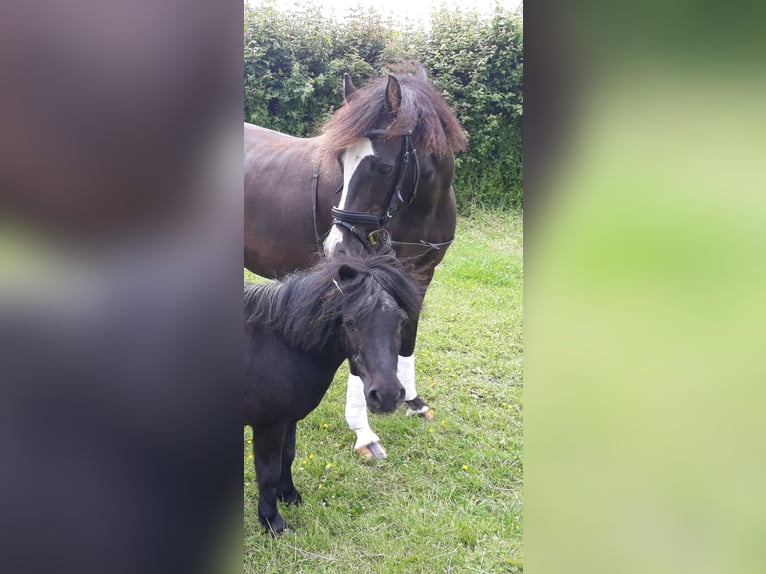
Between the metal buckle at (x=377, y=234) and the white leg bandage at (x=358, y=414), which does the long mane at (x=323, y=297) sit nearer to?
the metal buckle at (x=377, y=234)

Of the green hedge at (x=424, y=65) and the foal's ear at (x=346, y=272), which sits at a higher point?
the green hedge at (x=424, y=65)

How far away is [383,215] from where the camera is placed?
5.55 ft

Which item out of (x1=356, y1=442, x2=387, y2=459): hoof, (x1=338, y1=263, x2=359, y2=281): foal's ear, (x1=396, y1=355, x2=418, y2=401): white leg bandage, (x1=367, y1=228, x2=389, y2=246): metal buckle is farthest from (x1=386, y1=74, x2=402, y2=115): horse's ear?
(x1=356, y1=442, x2=387, y2=459): hoof

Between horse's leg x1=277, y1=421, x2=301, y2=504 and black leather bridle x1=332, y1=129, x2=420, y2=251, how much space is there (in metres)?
0.65

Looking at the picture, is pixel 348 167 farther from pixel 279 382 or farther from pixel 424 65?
pixel 279 382

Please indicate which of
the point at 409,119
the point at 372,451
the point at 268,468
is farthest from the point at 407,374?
the point at 409,119

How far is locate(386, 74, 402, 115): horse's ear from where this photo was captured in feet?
5.19

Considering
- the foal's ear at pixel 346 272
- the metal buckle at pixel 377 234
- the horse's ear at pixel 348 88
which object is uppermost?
the horse's ear at pixel 348 88

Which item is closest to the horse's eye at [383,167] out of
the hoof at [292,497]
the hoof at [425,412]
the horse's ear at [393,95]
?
the horse's ear at [393,95]

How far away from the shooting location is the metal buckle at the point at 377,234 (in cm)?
170

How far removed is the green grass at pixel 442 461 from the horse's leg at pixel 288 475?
0.07ft
